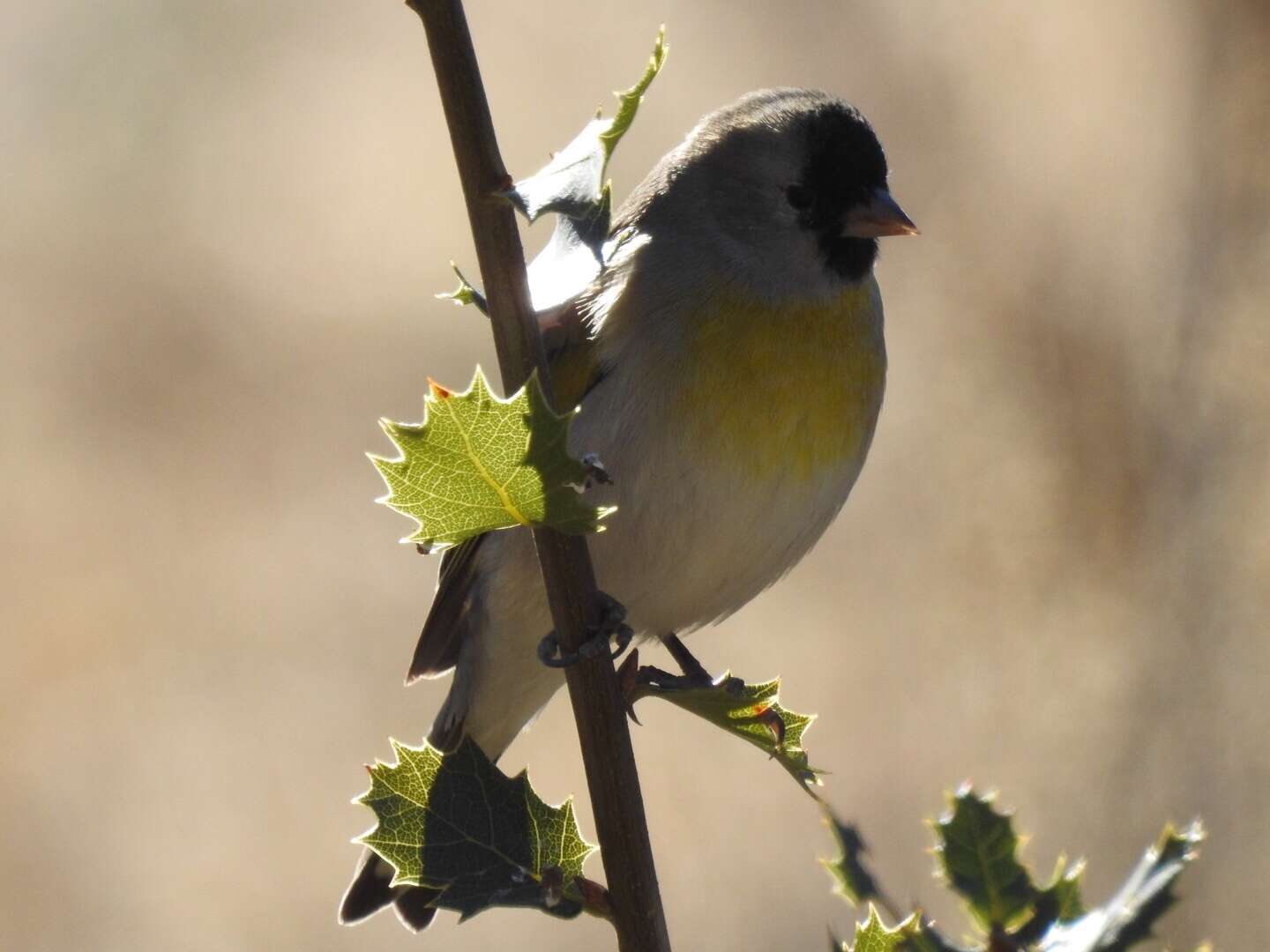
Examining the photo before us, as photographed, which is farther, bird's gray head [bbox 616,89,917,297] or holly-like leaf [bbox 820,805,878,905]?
bird's gray head [bbox 616,89,917,297]

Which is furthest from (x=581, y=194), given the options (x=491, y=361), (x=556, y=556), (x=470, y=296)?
(x=491, y=361)

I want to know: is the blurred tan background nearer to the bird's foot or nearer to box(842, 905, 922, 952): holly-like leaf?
the bird's foot

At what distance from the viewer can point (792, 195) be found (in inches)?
124

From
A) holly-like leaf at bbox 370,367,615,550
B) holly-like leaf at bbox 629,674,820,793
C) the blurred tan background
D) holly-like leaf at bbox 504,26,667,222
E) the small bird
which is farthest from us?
the blurred tan background

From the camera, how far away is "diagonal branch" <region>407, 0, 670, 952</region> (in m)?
1.49

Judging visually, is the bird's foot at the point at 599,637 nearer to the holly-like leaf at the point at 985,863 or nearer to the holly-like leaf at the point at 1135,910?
the holly-like leaf at the point at 985,863

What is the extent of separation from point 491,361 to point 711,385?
503 centimetres

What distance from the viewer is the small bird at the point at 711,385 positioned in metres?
2.75

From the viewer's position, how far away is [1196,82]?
6.68m

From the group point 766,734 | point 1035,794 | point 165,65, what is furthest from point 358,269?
point 766,734

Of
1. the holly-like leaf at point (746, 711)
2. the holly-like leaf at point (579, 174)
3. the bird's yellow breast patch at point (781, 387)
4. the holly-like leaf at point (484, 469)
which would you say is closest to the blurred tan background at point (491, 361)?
the bird's yellow breast patch at point (781, 387)

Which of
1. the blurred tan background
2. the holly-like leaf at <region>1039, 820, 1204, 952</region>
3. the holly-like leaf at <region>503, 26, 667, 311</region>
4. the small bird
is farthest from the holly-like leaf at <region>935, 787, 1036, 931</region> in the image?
the blurred tan background

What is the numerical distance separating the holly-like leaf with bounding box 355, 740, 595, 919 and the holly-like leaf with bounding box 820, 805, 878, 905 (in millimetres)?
272

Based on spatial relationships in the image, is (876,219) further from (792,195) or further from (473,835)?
(473,835)
